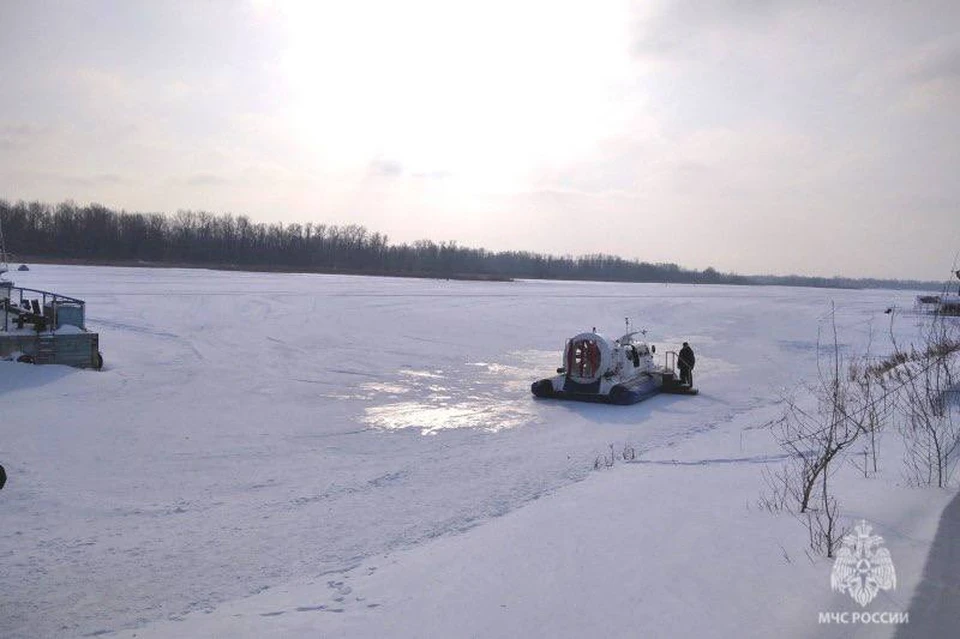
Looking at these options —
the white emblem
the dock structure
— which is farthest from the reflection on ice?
the white emblem

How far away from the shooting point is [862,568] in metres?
5.07

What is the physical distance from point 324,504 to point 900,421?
28.5 ft

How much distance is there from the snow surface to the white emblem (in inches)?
3.9

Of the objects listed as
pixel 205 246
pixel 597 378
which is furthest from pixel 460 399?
pixel 205 246

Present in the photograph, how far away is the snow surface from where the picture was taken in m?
5.30

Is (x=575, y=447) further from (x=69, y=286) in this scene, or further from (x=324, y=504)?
(x=69, y=286)

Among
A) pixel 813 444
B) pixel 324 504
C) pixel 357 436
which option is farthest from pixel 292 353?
pixel 813 444

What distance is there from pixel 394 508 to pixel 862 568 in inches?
207

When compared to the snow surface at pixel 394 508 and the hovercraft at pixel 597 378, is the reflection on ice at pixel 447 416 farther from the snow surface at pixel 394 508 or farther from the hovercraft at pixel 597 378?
the hovercraft at pixel 597 378

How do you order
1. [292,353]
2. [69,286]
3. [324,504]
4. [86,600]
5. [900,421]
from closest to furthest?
1. [86,600]
2. [324,504]
3. [900,421]
4. [292,353]
5. [69,286]

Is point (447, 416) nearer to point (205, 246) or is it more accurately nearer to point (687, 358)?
point (687, 358)

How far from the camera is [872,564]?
5090mm

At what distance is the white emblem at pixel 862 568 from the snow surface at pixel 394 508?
99mm

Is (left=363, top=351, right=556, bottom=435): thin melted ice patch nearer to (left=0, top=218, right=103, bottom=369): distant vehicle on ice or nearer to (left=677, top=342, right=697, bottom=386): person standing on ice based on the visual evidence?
(left=677, top=342, right=697, bottom=386): person standing on ice
